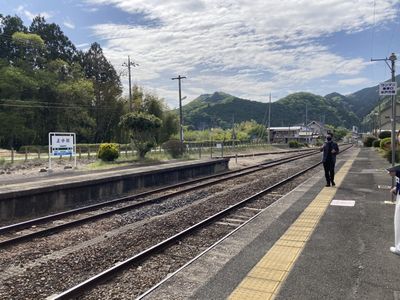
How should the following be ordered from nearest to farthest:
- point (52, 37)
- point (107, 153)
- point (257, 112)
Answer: point (107, 153) < point (52, 37) < point (257, 112)

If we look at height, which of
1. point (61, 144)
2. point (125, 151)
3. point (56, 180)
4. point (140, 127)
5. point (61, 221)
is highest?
point (140, 127)

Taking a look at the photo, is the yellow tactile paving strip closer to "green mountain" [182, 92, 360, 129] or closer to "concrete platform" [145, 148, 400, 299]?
"concrete platform" [145, 148, 400, 299]

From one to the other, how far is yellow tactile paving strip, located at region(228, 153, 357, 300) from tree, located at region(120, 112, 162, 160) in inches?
1015

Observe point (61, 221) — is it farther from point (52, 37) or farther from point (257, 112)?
point (257, 112)

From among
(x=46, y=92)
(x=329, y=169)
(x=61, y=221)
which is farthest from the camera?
(x=46, y=92)

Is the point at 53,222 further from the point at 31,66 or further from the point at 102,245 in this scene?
the point at 31,66

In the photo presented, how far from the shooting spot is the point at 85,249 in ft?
24.1

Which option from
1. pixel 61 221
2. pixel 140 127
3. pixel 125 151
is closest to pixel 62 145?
pixel 140 127

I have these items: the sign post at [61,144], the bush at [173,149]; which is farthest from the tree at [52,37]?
the sign post at [61,144]

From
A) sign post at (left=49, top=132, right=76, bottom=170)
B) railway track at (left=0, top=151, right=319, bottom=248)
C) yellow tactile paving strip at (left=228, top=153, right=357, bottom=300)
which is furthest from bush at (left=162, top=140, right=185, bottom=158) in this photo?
yellow tactile paving strip at (left=228, top=153, right=357, bottom=300)

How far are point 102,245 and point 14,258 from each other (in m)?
1.48

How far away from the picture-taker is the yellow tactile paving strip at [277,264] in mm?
4762

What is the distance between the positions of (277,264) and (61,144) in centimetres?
2040

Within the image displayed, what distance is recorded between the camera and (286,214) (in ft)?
30.3
